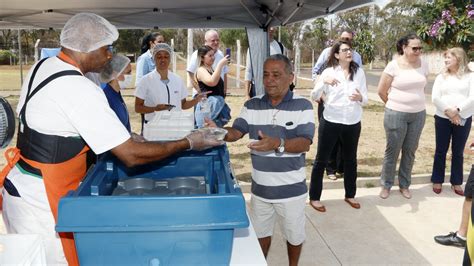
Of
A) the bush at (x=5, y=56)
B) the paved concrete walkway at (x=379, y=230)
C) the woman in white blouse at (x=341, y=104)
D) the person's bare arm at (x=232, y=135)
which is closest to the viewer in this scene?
the person's bare arm at (x=232, y=135)

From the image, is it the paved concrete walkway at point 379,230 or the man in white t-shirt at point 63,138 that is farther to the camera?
the paved concrete walkway at point 379,230

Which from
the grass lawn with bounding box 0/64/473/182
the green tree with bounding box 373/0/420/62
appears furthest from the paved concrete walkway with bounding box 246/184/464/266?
the green tree with bounding box 373/0/420/62

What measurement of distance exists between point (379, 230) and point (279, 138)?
5.97 ft

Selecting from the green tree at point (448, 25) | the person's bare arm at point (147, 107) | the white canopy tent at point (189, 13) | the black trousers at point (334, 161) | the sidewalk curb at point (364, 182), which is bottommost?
the sidewalk curb at point (364, 182)

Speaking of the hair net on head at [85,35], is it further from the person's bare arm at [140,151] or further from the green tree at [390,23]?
the green tree at [390,23]

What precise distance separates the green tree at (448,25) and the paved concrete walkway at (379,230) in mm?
6940

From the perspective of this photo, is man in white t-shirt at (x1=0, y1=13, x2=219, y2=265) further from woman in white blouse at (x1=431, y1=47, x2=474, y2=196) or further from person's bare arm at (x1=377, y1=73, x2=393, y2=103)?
woman in white blouse at (x1=431, y1=47, x2=474, y2=196)

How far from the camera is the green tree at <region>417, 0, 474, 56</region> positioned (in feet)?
45.2

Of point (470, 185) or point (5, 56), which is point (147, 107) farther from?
point (5, 56)

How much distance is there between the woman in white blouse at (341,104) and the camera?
3881mm

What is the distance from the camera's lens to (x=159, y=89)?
4094mm

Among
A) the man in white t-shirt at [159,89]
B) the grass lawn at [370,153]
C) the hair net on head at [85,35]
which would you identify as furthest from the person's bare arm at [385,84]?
the hair net on head at [85,35]

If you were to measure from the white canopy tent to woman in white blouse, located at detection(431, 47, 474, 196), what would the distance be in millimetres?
1385

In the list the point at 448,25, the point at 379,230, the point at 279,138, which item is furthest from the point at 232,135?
the point at 448,25
